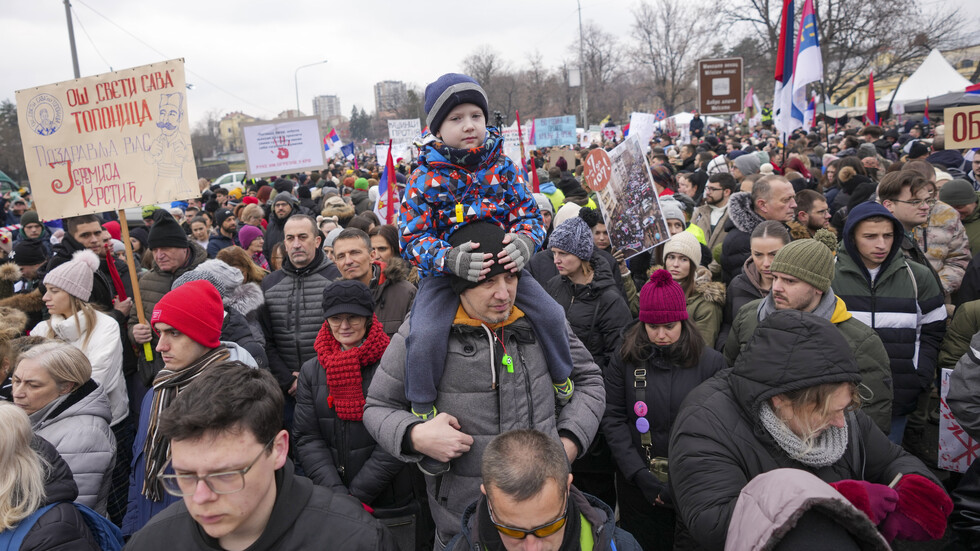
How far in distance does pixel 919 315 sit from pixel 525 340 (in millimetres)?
2975

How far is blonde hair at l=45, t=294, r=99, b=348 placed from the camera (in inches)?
Result: 161

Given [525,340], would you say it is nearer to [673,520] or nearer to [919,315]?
[673,520]

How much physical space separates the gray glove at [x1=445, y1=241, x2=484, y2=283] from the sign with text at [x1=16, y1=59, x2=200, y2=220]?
109 inches

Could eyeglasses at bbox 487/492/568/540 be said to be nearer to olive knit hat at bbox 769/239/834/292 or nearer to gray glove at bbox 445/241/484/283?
gray glove at bbox 445/241/484/283

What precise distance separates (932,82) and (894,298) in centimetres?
2390

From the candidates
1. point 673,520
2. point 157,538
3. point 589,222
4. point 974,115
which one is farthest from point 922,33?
point 157,538

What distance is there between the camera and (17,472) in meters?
2.25

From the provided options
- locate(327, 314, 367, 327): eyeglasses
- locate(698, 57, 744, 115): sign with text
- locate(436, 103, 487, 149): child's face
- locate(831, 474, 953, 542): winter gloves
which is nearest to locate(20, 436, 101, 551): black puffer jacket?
locate(327, 314, 367, 327): eyeglasses

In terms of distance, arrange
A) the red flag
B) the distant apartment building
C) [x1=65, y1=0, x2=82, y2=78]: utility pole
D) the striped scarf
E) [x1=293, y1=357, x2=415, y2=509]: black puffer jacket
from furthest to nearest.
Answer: the distant apartment building, [x1=65, y1=0, x2=82, y2=78]: utility pole, the red flag, [x1=293, y1=357, x2=415, y2=509]: black puffer jacket, the striped scarf

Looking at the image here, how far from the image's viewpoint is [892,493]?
1.87 m

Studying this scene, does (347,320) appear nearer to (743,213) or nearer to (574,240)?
(574,240)

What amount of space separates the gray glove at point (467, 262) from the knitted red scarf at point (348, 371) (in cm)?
135

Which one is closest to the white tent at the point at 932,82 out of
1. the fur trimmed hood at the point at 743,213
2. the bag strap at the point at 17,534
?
the fur trimmed hood at the point at 743,213

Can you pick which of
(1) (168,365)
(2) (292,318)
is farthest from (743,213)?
(1) (168,365)
